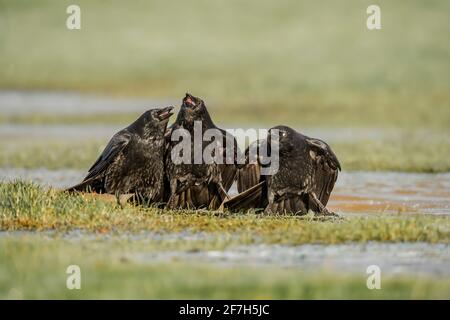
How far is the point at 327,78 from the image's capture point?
124ft

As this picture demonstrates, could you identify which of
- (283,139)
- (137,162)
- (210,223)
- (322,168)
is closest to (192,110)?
(137,162)

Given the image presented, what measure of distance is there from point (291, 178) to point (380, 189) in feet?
12.0

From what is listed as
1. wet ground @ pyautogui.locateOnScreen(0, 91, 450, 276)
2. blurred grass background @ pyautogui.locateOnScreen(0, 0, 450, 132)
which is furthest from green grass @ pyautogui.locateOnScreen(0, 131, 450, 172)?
blurred grass background @ pyautogui.locateOnScreen(0, 0, 450, 132)

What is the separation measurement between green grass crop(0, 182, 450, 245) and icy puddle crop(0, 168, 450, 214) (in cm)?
144

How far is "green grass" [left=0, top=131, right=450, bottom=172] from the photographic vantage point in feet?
62.1

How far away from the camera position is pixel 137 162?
12922mm

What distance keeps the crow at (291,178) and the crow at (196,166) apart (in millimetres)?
300

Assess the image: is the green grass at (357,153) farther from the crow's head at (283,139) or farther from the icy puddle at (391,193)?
the crow's head at (283,139)

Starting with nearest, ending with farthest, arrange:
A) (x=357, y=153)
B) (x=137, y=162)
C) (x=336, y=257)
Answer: (x=336, y=257), (x=137, y=162), (x=357, y=153)

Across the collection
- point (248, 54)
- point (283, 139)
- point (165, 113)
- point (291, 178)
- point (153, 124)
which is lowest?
point (291, 178)

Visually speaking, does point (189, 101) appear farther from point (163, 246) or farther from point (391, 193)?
point (391, 193)

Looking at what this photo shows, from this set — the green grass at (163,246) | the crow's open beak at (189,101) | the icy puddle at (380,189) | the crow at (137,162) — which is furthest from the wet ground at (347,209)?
the crow's open beak at (189,101)

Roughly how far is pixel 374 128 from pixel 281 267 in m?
19.5
